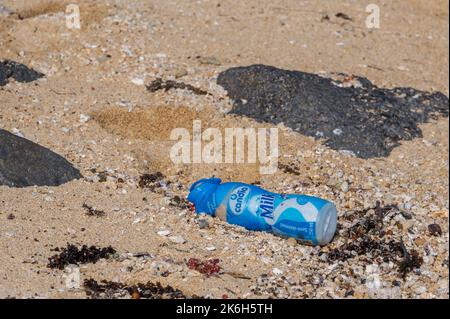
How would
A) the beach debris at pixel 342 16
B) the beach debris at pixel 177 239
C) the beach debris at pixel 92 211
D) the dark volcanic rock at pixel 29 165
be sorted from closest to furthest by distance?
the beach debris at pixel 177 239
the beach debris at pixel 92 211
the dark volcanic rock at pixel 29 165
the beach debris at pixel 342 16

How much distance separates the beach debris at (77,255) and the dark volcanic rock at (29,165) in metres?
0.95

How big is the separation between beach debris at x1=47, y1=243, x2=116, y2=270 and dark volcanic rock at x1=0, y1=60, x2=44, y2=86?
3.14 metres

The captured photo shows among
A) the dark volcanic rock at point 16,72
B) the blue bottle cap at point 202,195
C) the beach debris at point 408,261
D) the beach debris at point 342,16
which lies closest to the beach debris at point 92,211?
the blue bottle cap at point 202,195

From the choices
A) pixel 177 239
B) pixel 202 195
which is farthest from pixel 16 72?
Answer: pixel 177 239

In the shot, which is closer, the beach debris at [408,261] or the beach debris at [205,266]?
the beach debris at [205,266]

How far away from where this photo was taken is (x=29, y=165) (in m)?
5.58

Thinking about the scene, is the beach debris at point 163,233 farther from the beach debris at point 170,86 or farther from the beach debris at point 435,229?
the beach debris at point 170,86

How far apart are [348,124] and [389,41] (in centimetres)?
285

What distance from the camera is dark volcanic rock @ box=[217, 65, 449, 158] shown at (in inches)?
275

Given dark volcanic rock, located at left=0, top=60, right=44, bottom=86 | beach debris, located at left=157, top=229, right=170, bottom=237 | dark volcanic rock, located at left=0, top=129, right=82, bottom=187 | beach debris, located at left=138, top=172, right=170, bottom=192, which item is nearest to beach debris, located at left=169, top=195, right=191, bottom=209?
beach debris, located at left=138, top=172, right=170, bottom=192

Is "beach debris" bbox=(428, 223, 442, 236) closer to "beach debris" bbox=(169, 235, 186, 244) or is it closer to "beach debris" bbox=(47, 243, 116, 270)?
"beach debris" bbox=(169, 235, 186, 244)

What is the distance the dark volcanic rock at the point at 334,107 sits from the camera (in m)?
7.00
